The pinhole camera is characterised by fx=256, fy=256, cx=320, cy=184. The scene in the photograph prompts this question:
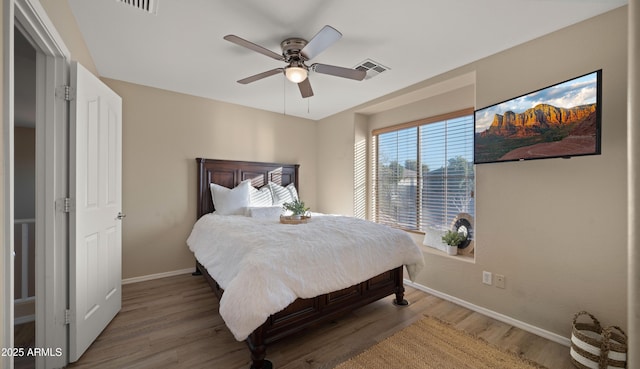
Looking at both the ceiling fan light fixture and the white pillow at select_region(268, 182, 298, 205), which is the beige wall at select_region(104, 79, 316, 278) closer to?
the white pillow at select_region(268, 182, 298, 205)

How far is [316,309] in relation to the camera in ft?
6.92

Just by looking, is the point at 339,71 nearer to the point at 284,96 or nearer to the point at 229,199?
the point at 284,96

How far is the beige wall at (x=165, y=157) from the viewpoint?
127 inches

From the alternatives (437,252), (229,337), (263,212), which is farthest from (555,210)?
(263,212)

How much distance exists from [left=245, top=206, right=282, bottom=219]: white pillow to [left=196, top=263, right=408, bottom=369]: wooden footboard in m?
1.07

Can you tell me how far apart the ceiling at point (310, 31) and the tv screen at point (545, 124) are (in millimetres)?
610

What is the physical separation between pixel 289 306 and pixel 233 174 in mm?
2491

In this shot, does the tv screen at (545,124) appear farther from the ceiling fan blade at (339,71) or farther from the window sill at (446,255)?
the ceiling fan blade at (339,71)

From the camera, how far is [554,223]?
83.6 inches

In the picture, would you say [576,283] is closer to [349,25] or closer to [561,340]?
[561,340]

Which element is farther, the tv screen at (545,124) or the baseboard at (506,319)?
the baseboard at (506,319)

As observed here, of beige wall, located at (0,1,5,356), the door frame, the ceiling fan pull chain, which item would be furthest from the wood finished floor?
the ceiling fan pull chain

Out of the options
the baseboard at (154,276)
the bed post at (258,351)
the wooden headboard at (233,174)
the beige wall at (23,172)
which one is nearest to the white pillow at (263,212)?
the wooden headboard at (233,174)

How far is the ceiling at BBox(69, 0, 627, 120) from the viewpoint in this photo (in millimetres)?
1843
